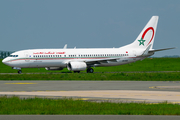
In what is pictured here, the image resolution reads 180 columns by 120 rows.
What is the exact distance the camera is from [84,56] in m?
52.6

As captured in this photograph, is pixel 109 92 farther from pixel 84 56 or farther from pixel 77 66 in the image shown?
pixel 84 56

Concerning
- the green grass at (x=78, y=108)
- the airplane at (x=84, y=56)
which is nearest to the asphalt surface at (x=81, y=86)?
the green grass at (x=78, y=108)

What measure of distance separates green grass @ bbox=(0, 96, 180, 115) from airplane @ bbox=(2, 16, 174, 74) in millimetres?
32657

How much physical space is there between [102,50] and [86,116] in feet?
135

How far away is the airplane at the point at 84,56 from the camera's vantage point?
50.0 metres

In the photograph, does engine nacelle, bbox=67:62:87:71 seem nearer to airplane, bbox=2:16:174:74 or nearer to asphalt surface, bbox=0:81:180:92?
airplane, bbox=2:16:174:74

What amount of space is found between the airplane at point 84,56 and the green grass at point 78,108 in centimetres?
3266

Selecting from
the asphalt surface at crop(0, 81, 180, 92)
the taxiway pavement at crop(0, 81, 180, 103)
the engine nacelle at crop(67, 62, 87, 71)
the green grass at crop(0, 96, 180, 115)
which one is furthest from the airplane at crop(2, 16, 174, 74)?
the green grass at crop(0, 96, 180, 115)

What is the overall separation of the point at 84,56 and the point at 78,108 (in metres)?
37.4

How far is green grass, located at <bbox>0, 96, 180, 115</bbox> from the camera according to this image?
13922mm

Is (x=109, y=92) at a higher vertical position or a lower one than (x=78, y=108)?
higher

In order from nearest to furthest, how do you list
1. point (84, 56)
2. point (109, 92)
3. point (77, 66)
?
point (109, 92), point (77, 66), point (84, 56)

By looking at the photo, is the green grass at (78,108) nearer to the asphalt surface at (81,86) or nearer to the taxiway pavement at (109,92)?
the taxiway pavement at (109,92)

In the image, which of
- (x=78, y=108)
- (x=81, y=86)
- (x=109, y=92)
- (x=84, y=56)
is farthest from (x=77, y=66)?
(x=78, y=108)
